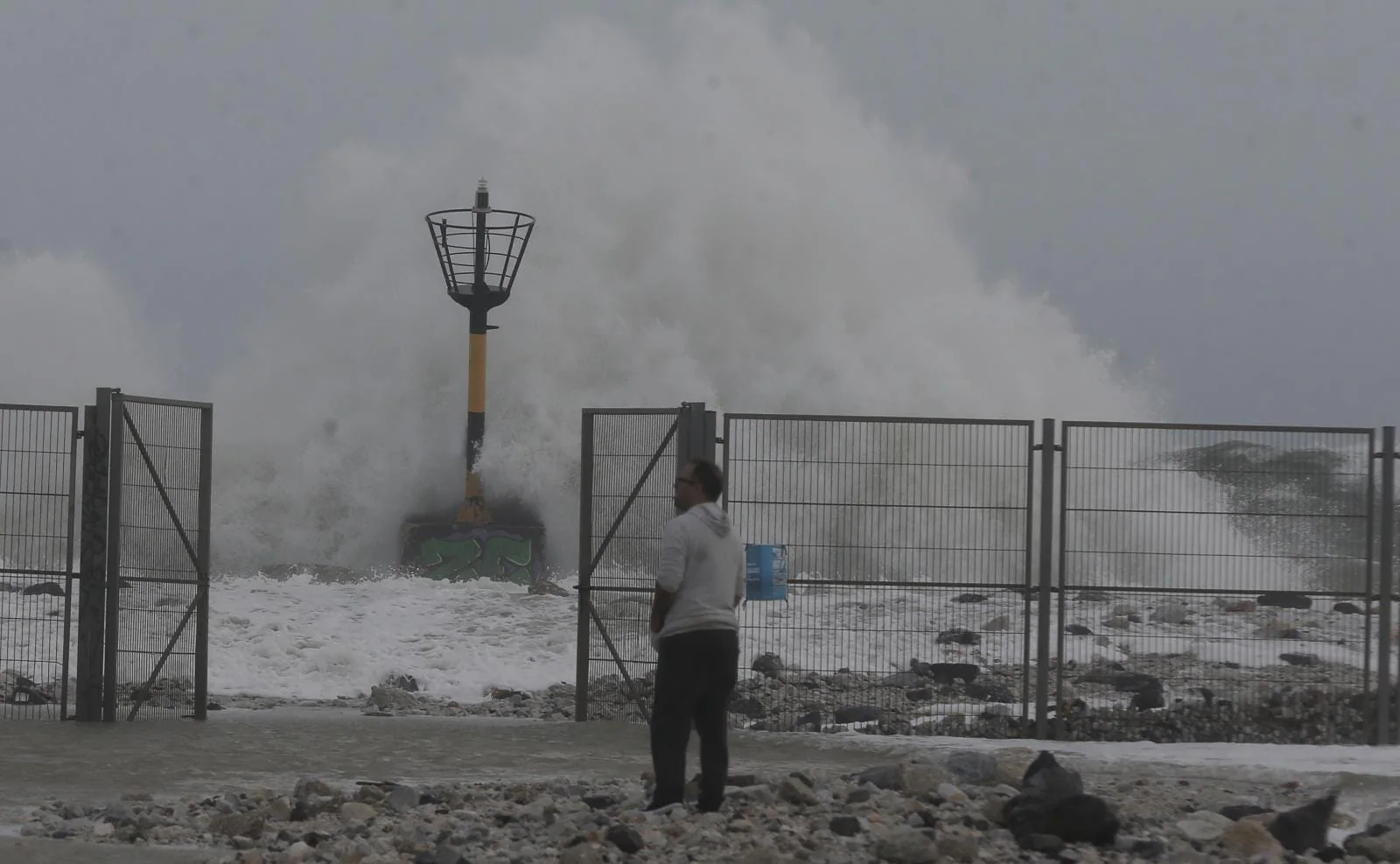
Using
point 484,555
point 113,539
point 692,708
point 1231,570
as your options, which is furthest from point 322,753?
point 484,555

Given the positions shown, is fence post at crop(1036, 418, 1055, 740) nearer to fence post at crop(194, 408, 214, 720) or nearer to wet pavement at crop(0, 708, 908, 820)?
wet pavement at crop(0, 708, 908, 820)

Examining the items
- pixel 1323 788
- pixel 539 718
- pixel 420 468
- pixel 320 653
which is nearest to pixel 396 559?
pixel 420 468

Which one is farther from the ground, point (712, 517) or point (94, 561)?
point (712, 517)

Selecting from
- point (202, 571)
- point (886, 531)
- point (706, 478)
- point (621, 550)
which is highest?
point (706, 478)

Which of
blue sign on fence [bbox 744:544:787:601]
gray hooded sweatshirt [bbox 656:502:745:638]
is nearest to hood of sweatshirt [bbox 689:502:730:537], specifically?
gray hooded sweatshirt [bbox 656:502:745:638]

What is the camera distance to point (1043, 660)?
437 inches

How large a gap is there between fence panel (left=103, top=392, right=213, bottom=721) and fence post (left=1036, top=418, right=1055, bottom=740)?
18.1ft

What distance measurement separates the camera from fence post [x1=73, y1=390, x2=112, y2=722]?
11.5 metres

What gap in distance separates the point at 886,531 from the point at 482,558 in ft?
56.9

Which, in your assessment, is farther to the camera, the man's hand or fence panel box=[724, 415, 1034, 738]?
fence panel box=[724, 415, 1034, 738]

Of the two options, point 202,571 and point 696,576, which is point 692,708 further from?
point 202,571

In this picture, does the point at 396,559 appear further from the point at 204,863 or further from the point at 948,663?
the point at 204,863

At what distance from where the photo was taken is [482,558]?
2797 cm

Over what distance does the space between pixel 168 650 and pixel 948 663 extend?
5367mm
